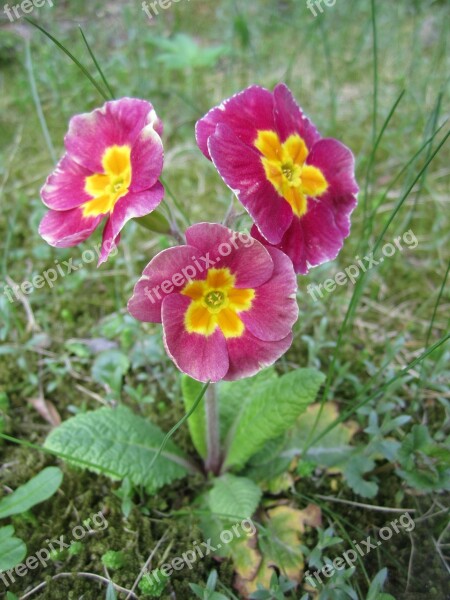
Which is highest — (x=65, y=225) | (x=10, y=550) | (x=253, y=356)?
(x=65, y=225)

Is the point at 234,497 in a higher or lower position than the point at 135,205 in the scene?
lower

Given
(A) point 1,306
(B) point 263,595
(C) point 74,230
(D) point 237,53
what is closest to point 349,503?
(B) point 263,595

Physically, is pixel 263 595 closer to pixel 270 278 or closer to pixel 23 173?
pixel 270 278

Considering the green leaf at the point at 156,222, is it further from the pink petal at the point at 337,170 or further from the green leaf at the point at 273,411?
the green leaf at the point at 273,411

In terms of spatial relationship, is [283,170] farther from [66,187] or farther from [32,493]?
[32,493]

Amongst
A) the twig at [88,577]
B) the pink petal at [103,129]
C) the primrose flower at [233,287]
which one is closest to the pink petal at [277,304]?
the primrose flower at [233,287]

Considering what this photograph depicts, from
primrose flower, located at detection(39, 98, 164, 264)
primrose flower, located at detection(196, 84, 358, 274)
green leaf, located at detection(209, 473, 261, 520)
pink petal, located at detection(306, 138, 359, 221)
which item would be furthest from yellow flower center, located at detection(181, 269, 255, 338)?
green leaf, located at detection(209, 473, 261, 520)

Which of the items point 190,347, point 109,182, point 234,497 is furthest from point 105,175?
point 234,497
